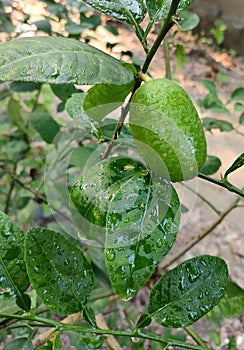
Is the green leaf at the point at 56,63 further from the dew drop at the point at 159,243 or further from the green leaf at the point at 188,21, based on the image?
the green leaf at the point at 188,21

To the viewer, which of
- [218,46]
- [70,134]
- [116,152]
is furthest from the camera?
[218,46]

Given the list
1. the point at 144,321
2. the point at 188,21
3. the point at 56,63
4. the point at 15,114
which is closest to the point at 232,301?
the point at 144,321

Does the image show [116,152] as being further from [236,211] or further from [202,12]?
[202,12]

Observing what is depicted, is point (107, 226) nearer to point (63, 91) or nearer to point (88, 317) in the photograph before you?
point (88, 317)

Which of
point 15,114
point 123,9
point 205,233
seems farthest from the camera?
point 15,114

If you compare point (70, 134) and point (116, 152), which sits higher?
point (116, 152)

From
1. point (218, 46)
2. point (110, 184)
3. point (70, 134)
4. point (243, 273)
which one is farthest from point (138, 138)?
point (218, 46)
